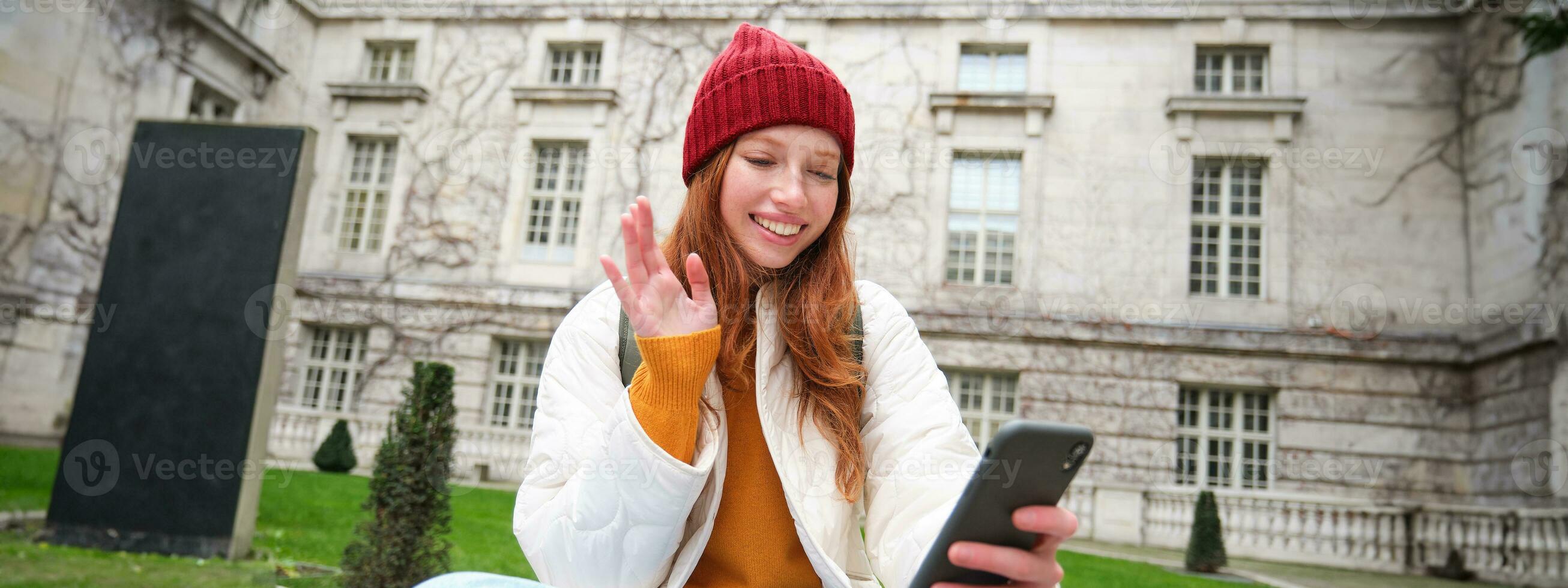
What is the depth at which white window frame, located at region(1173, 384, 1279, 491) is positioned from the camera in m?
10.5

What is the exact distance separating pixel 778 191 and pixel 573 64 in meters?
12.5

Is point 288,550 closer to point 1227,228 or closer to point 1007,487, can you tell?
point 1007,487

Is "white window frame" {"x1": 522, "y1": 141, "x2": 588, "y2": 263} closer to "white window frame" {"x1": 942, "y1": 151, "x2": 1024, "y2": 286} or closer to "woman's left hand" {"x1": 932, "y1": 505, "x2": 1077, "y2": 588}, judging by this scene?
"white window frame" {"x1": 942, "y1": 151, "x2": 1024, "y2": 286}

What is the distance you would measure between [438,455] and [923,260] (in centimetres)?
801

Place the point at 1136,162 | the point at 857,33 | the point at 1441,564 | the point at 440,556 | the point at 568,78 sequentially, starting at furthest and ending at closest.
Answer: the point at 568,78, the point at 857,33, the point at 1136,162, the point at 1441,564, the point at 440,556

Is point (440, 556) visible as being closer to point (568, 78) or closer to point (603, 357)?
point (603, 357)

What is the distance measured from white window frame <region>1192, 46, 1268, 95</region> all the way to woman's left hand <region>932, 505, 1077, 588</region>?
12.0m

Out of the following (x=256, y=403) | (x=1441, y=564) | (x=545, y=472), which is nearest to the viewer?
(x=545, y=472)

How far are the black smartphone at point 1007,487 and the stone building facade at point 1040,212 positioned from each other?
982cm

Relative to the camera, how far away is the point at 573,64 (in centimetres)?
1312

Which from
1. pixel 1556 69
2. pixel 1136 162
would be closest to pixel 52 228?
pixel 1136 162

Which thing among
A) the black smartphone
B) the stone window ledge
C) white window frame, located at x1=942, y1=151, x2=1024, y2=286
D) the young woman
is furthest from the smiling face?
the stone window ledge

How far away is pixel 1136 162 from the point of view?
37.4 ft

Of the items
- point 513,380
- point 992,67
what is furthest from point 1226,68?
point 513,380
